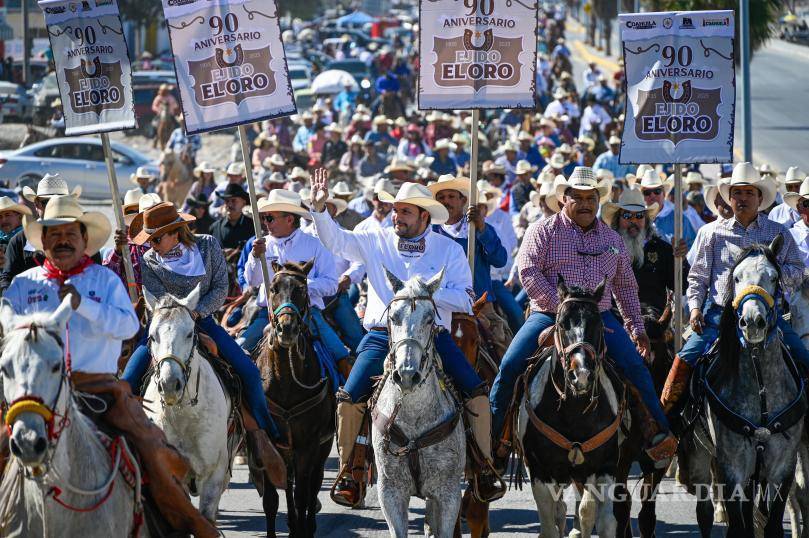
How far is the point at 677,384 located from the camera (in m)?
11.2

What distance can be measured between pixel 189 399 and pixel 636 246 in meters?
5.64

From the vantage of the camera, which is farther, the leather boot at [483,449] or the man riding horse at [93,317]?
the leather boot at [483,449]

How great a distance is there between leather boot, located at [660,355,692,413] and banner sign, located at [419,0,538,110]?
2.81 meters

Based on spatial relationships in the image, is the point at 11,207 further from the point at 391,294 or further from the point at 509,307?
the point at 509,307

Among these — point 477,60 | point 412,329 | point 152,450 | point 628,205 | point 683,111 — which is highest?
point 477,60

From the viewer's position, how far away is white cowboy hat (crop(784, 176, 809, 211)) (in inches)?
542

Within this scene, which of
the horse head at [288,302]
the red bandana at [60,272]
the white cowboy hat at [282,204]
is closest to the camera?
the red bandana at [60,272]

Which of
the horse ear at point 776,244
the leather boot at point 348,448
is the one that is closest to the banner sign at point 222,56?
the leather boot at point 348,448

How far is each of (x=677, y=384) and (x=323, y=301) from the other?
154 inches

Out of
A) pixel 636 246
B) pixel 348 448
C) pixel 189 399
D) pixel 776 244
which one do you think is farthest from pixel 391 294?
pixel 636 246

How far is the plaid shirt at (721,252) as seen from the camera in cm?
1083

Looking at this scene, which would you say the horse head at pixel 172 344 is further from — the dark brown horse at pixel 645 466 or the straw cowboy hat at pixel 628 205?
the straw cowboy hat at pixel 628 205

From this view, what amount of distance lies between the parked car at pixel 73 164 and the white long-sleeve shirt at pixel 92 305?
28.6 meters

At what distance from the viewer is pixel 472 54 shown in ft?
40.0
